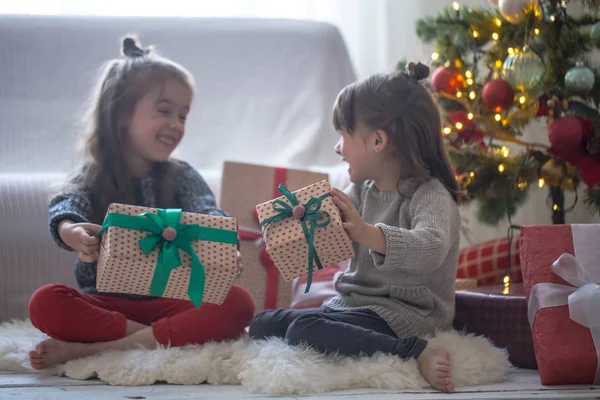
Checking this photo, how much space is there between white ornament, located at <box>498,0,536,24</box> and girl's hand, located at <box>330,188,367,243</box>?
0.71 metres

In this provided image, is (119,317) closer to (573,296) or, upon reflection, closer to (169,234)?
(169,234)

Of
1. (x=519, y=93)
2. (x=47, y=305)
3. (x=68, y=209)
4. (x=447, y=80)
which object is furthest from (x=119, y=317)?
(x=519, y=93)

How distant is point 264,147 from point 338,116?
0.76 metres

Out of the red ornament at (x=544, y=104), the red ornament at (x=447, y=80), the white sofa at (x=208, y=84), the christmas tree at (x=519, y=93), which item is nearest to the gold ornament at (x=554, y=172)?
the christmas tree at (x=519, y=93)

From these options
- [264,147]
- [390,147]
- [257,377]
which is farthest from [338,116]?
[264,147]

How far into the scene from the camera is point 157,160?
1599mm

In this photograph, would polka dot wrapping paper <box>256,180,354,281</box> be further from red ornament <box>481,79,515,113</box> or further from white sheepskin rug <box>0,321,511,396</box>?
red ornament <box>481,79,515,113</box>

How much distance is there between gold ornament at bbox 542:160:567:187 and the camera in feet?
5.34

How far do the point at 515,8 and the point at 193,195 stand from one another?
85cm

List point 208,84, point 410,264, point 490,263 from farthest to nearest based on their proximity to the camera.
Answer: point 208,84
point 490,263
point 410,264

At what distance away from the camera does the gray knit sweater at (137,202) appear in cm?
138

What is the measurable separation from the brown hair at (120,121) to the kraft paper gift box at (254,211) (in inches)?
6.6

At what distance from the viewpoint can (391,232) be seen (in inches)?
47.2

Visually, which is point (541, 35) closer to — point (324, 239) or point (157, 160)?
point (324, 239)
